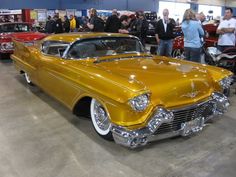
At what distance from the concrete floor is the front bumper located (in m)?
0.25

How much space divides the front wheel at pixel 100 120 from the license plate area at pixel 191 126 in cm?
87

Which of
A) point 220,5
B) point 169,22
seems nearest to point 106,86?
point 169,22

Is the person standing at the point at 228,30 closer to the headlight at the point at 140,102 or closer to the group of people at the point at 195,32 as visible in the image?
the group of people at the point at 195,32

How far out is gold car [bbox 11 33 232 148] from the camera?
307 cm

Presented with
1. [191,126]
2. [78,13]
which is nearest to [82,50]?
[191,126]

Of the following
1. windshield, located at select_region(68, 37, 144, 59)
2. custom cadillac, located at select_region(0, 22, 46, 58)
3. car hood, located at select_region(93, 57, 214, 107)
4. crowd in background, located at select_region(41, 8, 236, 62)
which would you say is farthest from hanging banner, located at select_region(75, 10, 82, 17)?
car hood, located at select_region(93, 57, 214, 107)

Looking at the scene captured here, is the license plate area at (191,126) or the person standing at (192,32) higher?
the person standing at (192,32)

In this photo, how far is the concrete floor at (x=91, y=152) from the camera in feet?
9.95

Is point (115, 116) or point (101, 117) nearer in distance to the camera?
point (115, 116)

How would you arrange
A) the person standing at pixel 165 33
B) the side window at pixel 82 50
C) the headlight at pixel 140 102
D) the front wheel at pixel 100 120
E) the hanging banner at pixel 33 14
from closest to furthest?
1. the headlight at pixel 140 102
2. the front wheel at pixel 100 120
3. the side window at pixel 82 50
4. the person standing at pixel 165 33
5. the hanging banner at pixel 33 14

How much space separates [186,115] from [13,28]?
8.35 m

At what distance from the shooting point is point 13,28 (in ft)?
33.0

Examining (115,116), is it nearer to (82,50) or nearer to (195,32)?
(82,50)

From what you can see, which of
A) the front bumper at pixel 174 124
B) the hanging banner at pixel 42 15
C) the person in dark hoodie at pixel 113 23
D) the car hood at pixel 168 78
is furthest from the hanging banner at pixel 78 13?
the front bumper at pixel 174 124
